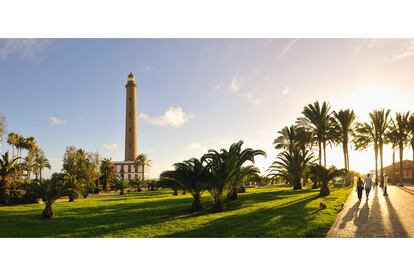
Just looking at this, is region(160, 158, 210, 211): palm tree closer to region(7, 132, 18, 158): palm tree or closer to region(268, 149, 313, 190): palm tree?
region(268, 149, 313, 190): palm tree

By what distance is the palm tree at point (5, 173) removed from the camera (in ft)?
70.0

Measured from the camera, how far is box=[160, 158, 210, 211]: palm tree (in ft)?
47.6

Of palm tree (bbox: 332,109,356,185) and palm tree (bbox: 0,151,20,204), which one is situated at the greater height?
palm tree (bbox: 332,109,356,185)

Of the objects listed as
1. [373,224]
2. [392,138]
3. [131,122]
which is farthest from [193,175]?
[131,122]

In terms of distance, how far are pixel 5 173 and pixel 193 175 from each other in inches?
626

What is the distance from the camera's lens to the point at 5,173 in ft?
71.8

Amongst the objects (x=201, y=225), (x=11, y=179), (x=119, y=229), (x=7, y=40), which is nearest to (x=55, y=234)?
(x=119, y=229)

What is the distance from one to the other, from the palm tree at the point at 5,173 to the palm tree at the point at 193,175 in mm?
14381

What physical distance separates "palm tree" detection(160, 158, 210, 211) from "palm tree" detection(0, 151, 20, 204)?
47.2 feet

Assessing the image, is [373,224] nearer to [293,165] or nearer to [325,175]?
[325,175]

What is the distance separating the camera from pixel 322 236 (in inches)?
319

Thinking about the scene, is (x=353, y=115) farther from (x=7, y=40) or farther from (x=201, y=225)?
(x=7, y=40)

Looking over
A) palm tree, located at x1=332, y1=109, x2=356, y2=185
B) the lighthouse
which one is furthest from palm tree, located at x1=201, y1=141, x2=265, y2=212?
the lighthouse
